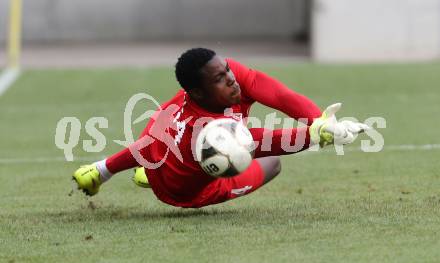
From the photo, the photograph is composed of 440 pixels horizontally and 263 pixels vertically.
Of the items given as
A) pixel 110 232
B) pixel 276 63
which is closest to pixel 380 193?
pixel 110 232

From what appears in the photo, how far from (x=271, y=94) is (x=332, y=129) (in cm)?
65

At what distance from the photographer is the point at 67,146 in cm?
1176

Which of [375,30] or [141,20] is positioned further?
[141,20]

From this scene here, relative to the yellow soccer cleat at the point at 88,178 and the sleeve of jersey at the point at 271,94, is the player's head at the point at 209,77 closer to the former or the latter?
the sleeve of jersey at the point at 271,94

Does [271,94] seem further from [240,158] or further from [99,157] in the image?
[99,157]

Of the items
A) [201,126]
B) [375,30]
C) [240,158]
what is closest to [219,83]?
[201,126]

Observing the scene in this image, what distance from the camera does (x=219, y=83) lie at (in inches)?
277

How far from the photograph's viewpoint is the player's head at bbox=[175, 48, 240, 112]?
23.0ft

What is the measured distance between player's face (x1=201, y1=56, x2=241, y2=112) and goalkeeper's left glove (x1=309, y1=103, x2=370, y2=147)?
21.9 inches

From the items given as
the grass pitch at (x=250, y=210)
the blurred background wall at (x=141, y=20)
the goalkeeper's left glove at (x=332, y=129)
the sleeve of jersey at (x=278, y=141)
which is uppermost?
the goalkeeper's left glove at (x=332, y=129)

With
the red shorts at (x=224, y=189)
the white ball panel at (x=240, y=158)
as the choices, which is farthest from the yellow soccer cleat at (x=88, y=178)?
the white ball panel at (x=240, y=158)

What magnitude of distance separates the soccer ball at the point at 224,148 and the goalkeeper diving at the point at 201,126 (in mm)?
237

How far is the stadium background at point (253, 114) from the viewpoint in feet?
21.4

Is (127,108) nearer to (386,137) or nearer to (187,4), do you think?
(386,137)
